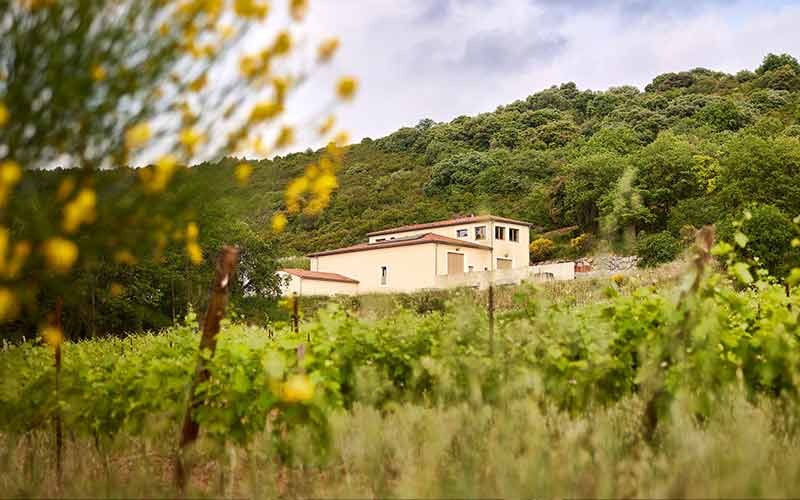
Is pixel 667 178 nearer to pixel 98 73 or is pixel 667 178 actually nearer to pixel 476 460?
pixel 476 460

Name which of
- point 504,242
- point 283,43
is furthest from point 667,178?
point 283,43

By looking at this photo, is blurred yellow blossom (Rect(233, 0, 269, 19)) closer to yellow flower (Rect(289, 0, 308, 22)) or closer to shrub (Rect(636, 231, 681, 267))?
yellow flower (Rect(289, 0, 308, 22))

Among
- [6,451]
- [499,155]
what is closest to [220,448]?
[6,451]

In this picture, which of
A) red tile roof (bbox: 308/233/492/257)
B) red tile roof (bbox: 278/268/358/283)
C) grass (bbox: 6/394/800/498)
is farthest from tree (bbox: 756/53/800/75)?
grass (bbox: 6/394/800/498)

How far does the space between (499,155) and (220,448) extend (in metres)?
46.2

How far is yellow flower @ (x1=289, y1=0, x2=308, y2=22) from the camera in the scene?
2117mm

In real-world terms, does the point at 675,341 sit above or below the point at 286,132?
below

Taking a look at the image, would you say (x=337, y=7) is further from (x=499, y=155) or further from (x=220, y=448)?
(x=499, y=155)

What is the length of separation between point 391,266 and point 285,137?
93.6 feet

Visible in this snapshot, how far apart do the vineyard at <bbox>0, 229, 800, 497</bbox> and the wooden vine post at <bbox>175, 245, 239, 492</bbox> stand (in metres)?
0.05

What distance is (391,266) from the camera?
3072 cm

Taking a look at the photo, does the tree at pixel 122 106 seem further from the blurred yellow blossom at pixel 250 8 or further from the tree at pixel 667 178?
the tree at pixel 667 178

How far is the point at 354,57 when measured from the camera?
8.27ft

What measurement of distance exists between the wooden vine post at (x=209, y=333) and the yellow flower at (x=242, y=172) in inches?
10.4
